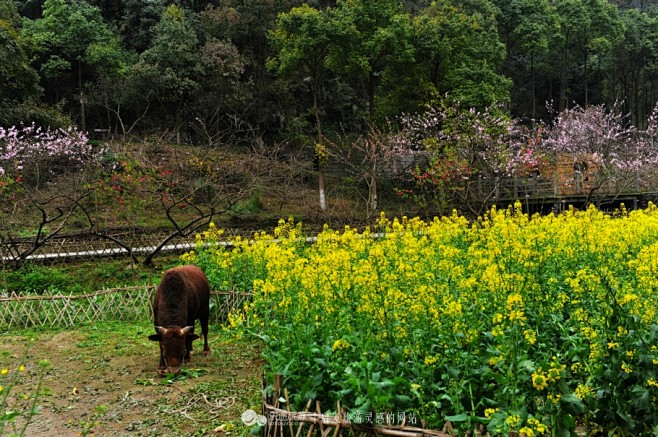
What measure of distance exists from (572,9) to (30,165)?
115 ft

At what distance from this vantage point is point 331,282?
17.4 ft

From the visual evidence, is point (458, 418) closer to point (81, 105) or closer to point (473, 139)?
point (473, 139)

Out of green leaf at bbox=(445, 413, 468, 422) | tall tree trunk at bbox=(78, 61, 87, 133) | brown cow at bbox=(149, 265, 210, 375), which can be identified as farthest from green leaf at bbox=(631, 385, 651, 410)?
tall tree trunk at bbox=(78, 61, 87, 133)

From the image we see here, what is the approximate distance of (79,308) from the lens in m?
10.3

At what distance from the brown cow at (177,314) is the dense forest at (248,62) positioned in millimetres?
14965

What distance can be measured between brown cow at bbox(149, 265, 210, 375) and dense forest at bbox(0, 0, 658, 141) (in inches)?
589

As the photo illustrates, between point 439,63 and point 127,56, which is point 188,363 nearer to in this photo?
point 439,63

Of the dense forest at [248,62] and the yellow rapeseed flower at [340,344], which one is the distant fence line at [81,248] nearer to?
the dense forest at [248,62]

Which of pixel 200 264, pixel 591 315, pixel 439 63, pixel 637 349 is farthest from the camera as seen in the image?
pixel 439 63

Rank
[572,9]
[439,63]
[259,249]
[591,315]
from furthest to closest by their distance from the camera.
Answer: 1. [572,9]
2. [439,63]
3. [259,249]
4. [591,315]

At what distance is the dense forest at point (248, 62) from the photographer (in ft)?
83.8

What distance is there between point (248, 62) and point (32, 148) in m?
12.7

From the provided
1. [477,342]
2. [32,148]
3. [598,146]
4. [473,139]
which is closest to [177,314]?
[477,342]

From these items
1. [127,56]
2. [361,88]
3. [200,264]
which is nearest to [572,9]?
[361,88]
